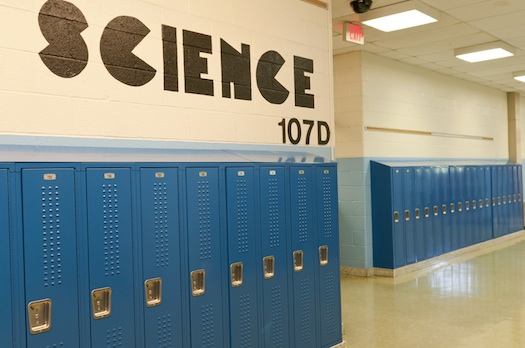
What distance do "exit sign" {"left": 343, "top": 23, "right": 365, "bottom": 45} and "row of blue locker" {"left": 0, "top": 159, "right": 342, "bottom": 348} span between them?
196cm

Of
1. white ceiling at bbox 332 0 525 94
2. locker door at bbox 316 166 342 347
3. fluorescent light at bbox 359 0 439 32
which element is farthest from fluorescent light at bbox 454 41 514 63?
locker door at bbox 316 166 342 347

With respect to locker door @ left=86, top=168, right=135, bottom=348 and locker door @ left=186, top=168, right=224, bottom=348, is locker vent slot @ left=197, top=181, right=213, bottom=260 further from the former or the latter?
locker door @ left=86, top=168, right=135, bottom=348

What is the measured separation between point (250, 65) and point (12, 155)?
77.9 inches

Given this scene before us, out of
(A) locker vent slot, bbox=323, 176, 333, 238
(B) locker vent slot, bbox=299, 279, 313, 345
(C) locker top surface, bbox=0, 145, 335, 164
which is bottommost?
(B) locker vent slot, bbox=299, 279, 313, 345

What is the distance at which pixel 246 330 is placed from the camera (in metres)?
3.34

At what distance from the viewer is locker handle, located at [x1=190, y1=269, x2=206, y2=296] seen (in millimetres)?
3043

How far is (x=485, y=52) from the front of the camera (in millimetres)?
7055

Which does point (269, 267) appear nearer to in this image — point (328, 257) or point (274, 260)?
point (274, 260)

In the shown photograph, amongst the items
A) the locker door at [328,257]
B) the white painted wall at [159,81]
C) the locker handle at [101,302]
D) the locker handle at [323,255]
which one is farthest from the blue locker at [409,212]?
the locker handle at [101,302]

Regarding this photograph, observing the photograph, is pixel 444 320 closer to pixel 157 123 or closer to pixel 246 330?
pixel 246 330

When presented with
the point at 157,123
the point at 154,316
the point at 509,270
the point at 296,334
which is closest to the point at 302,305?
the point at 296,334

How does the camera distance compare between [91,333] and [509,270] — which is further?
A: [509,270]

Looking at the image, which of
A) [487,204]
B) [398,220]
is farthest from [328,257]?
[487,204]

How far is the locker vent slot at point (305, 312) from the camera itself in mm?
3762
